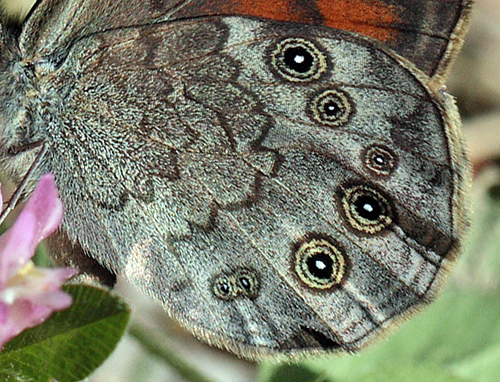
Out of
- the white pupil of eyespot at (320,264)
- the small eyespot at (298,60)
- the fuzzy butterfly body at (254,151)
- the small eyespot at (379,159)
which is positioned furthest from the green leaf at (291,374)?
the small eyespot at (298,60)

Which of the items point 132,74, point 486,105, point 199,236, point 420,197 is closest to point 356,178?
point 420,197

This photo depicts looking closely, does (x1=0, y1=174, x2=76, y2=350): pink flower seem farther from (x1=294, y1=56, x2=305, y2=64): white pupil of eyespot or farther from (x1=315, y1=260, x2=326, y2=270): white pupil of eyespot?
(x1=294, y1=56, x2=305, y2=64): white pupil of eyespot

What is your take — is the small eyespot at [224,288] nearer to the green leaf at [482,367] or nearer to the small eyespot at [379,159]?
the small eyespot at [379,159]

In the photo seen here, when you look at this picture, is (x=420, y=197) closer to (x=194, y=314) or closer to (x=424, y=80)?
(x=424, y=80)

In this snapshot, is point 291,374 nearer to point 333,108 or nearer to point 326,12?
point 333,108

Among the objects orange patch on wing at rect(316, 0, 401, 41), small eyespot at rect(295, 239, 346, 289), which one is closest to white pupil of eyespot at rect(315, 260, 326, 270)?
small eyespot at rect(295, 239, 346, 289)

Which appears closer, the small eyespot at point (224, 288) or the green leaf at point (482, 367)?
A: the small eyespot at point (224, 288)

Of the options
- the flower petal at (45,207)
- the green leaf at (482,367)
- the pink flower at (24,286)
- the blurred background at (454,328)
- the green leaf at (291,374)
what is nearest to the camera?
the pink flower at (24,286)
